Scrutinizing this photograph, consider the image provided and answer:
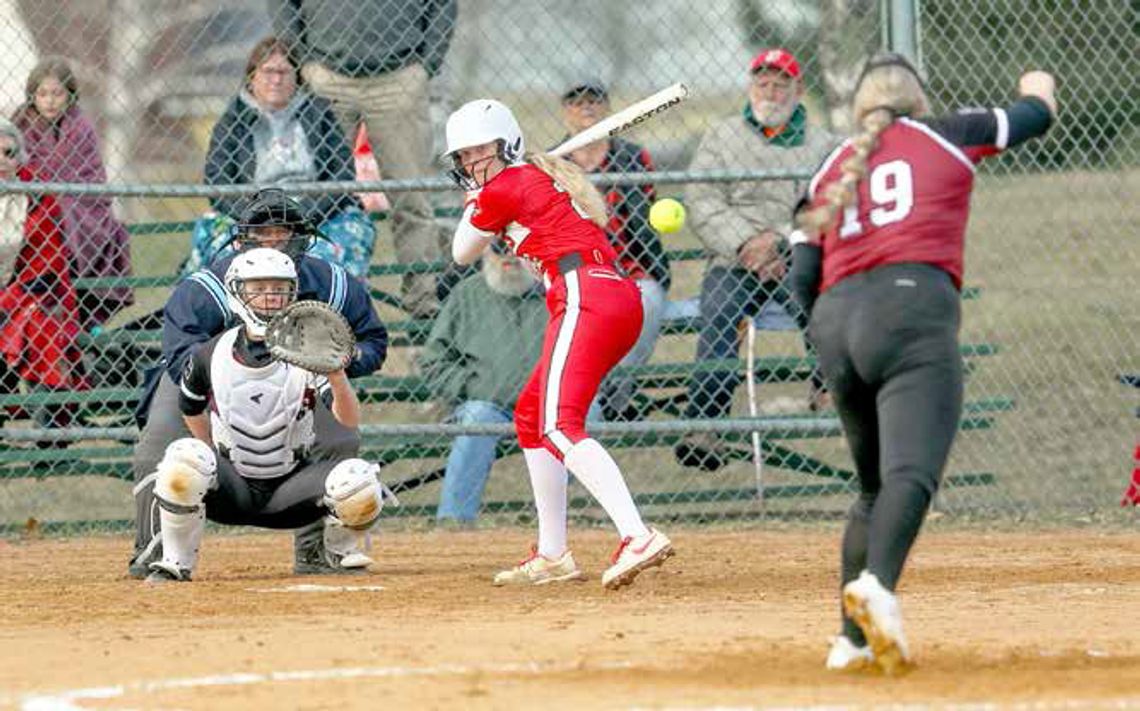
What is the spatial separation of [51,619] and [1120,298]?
9.70 metres

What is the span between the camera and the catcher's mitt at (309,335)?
702 cm

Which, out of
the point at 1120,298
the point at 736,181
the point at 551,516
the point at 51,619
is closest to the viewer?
the point at 51,619

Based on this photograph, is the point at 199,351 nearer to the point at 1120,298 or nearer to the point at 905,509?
the point at 905,509

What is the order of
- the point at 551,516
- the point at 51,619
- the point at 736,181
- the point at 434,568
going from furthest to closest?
1. the point at 736,181
2. the point at 434,568
3. the point at 551,516
4. the point at 51,619

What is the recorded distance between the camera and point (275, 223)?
7.68 m

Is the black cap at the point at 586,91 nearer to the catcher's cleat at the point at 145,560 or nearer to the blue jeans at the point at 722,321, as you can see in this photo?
the blue jeans at the point at 722,321

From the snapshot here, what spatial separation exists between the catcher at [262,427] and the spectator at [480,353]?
188cm

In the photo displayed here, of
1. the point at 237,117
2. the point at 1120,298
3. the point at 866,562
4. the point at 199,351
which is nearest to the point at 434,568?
the point at 199,351

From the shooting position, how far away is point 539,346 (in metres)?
9.79

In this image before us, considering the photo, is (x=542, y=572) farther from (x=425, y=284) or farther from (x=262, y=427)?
(x=425, y=284)

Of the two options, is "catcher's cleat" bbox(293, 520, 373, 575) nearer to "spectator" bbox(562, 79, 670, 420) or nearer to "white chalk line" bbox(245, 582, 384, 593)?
"white chalk line" bbox(245, 582, 384, 593)

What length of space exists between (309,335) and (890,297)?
2.61 meters

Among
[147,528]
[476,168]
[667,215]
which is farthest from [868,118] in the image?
[667,215]

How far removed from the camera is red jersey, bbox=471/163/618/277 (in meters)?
7.33
